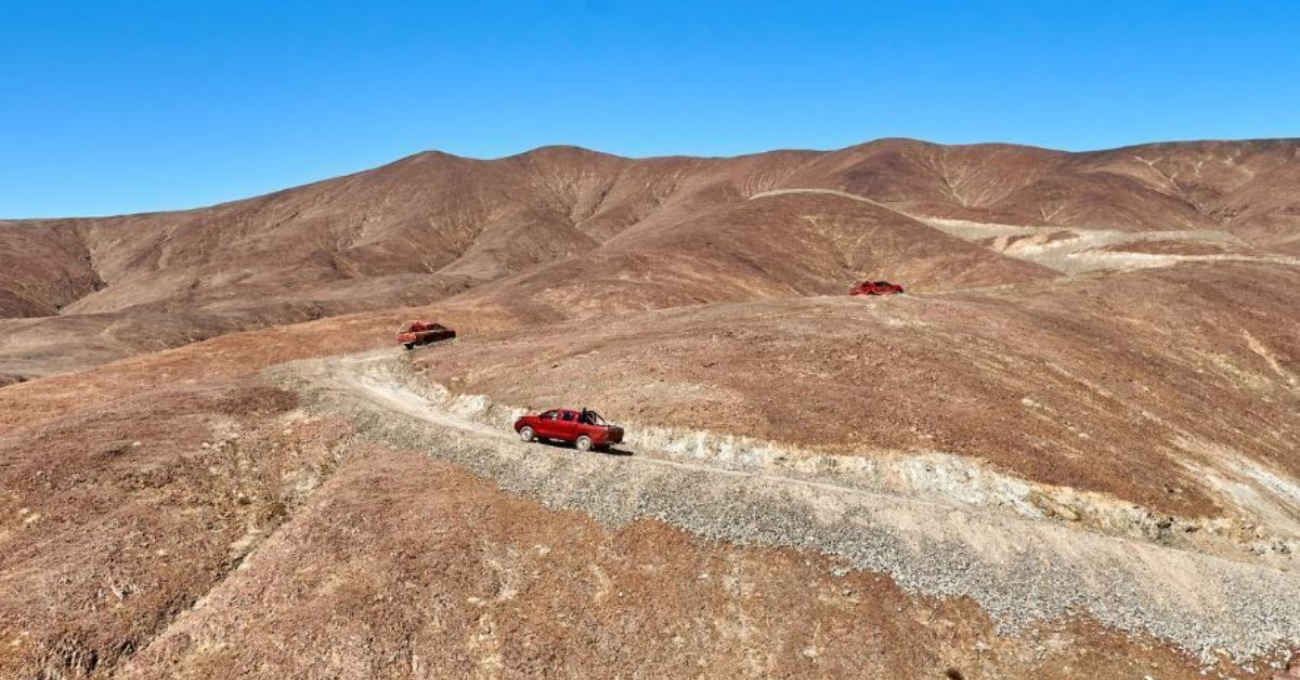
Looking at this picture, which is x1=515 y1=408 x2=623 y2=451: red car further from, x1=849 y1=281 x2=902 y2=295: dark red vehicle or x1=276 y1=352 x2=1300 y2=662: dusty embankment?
x1=849 y1=281 x2=902 y2=295: dark red vehicle

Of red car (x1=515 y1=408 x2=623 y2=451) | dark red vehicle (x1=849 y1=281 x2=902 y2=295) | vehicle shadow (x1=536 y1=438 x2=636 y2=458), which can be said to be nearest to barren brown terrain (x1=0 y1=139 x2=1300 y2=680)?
vehicle shadow (x1=536 y1=438 x2=636 y2=458)

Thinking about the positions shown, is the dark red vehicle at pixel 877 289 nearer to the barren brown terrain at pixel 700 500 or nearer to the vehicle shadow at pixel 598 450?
the barren brown terrain at pixel 700 500

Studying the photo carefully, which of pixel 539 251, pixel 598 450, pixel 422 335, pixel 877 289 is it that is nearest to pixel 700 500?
pixel 598 450

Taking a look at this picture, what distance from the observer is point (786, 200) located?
424ft

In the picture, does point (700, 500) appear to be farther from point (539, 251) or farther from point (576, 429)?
point (539, 251)

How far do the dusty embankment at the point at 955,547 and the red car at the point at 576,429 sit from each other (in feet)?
3.64

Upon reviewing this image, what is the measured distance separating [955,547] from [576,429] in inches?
575

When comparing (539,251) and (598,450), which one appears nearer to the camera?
(598,450)

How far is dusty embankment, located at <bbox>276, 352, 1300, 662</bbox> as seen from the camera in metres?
20.0

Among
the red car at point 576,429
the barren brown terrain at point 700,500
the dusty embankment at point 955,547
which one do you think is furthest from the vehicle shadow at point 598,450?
the dusty embankment at point 955,547

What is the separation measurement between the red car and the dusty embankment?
1108 mm

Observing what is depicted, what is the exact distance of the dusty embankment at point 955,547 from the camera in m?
20.0

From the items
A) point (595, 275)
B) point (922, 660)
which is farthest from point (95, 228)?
point (922, 660)

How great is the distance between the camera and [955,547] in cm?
2194
